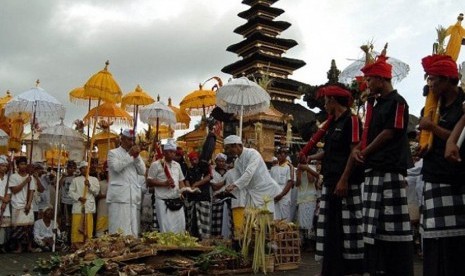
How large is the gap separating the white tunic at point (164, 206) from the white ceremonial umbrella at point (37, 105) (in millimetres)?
2930

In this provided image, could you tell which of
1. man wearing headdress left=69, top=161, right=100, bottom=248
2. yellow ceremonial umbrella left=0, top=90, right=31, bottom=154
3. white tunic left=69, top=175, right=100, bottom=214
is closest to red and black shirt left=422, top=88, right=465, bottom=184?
man wearing headdress left=69, top=161, right=100, bottom=248

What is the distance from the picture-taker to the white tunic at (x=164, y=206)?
9289 millimetres

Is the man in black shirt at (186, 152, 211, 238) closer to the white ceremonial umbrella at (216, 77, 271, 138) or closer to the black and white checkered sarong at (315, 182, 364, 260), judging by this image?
the white ceremonial umbrella at (216, 77, 271, 138)

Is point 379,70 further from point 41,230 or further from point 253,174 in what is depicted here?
point 41,230

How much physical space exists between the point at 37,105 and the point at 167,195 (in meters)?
3.54

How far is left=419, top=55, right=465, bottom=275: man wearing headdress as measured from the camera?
3.95 m

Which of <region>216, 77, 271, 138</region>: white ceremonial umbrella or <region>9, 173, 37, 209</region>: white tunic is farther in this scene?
<region>9, 173, 37, 209</region>: white tunic

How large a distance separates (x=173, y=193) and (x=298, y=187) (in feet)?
9.98

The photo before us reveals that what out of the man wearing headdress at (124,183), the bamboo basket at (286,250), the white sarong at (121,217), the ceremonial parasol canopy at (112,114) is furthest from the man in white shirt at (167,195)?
the ceremonial parasol canopy at (112,114)

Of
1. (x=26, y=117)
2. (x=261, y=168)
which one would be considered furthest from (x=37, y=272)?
(x=26, y=117)

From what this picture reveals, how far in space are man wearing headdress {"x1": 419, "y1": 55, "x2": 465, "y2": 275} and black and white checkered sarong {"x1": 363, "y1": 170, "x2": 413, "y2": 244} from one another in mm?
512

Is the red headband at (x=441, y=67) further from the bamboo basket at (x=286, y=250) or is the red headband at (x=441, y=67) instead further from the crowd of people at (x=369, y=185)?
the bamboo basket at (x=286, y=250)

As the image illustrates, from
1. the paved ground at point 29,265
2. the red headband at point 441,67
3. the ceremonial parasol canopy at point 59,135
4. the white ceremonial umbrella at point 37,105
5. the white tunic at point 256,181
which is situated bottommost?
the paved ground at point 29,265

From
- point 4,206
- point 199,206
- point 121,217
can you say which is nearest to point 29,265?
point 121,217
